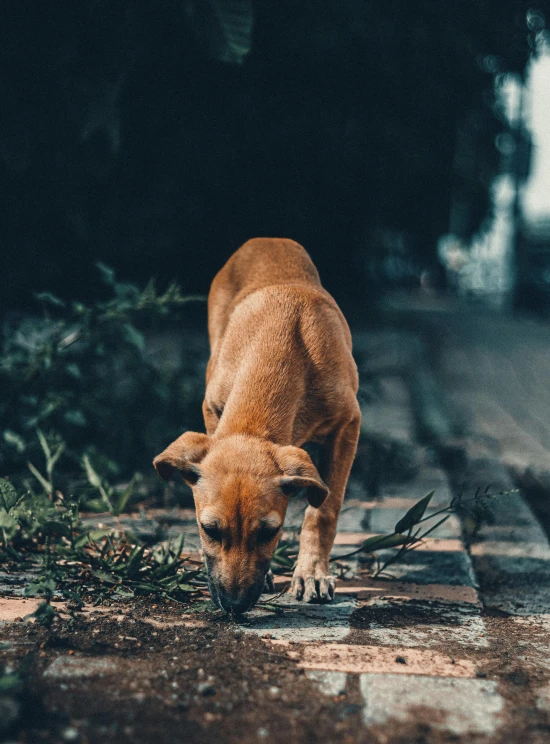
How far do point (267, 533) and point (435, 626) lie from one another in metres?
0.72

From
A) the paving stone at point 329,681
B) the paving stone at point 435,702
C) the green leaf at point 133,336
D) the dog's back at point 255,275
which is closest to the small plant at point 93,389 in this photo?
the green leaf at point 133,336

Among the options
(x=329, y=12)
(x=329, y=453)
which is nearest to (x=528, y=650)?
(x=329, y=453)

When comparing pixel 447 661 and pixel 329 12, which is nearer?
pixel 447 661

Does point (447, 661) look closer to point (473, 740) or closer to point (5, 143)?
point (473, 740)

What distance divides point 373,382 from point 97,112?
8.54 ft

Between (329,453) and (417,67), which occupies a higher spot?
(417,67)

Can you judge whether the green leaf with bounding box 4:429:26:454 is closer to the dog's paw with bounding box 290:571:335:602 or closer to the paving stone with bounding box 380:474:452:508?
the dog's paw with bounding box 290:571:335:602

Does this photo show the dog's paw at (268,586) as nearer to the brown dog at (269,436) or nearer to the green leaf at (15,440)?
the brown dog at (269,436)

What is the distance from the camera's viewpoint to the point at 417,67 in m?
9.05

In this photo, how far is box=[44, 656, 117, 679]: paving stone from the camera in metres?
2.36

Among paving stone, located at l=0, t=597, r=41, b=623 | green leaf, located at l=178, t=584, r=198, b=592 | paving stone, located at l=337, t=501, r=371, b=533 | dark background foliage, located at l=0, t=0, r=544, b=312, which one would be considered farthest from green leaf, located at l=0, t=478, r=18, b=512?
dark background foliage, located at l=0, t=0, r=544, b=312

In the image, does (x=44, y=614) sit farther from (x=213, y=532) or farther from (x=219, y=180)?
(x=219, y=180)

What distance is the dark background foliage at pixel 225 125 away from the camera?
5.02 meters

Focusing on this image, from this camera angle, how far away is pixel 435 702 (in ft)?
7.50
